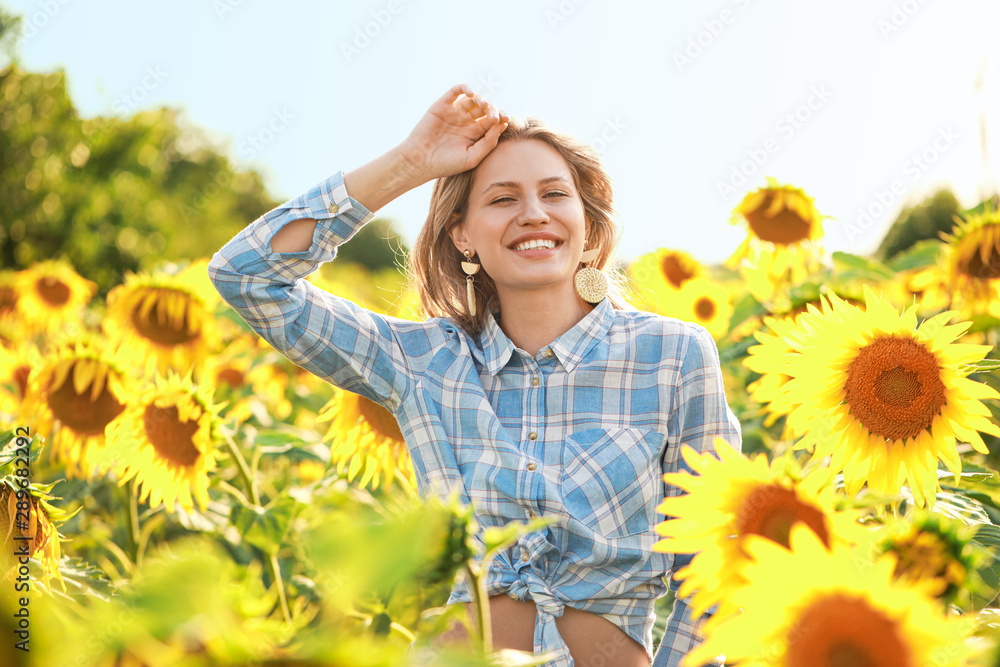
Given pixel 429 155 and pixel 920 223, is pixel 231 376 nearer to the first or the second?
pixel 429 155

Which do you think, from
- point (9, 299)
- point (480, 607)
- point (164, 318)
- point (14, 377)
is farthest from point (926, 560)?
point (9, 299)

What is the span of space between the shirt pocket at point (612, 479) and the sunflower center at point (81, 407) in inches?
49.6

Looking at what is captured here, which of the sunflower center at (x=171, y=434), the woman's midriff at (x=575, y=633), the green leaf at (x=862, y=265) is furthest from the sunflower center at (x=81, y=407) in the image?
the green leaf at (x=862, y=265)

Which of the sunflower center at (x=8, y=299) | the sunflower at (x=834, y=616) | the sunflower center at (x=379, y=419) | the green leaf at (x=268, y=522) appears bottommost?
the green leaf at (x=268, y=522)

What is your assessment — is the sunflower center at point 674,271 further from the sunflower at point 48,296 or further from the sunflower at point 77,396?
the sunflower at point 48,296

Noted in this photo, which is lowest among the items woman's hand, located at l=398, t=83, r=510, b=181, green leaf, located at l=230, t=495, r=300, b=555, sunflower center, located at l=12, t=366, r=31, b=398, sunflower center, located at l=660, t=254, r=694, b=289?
green leaf, located at l=230, t=495, r=300, b=555

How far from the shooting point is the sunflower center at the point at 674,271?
3676 millimetres

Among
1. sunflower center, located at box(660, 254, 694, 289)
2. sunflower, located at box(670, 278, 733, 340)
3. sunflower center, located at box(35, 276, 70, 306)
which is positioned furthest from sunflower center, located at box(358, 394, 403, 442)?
sunflower center, located at box(35, 276, 70, 306)

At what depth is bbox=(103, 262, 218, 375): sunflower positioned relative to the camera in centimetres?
276

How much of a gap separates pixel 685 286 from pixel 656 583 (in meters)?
2.05

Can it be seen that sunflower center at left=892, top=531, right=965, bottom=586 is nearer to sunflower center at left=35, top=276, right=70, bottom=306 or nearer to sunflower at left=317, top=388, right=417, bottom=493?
sunflower at left=317, top=388, right=417, bottom=493

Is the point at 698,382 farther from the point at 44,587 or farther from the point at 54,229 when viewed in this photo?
the point at 54,229

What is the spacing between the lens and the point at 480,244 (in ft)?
6.33

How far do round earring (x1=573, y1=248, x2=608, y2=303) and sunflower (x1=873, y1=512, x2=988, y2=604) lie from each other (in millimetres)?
1317
